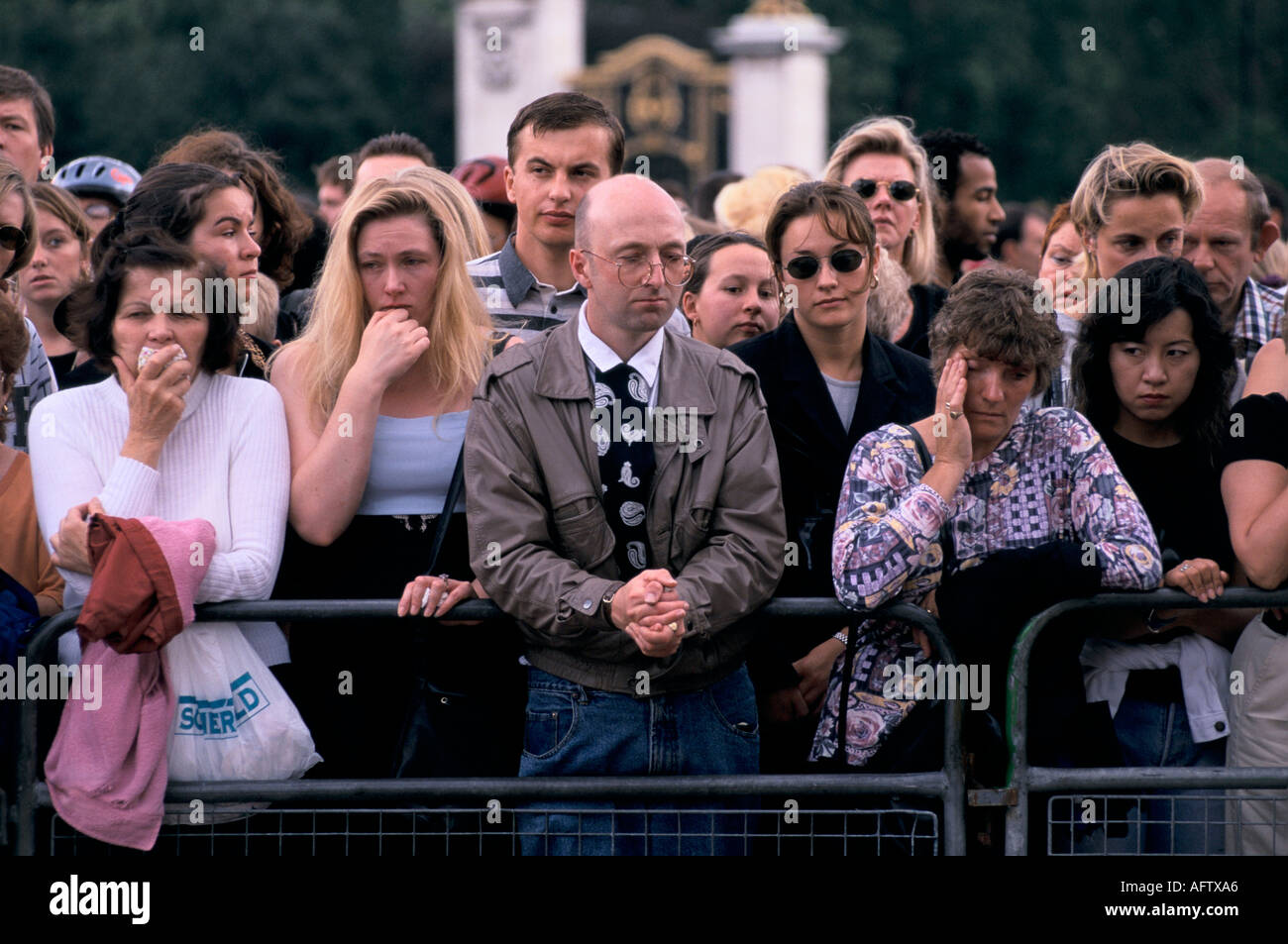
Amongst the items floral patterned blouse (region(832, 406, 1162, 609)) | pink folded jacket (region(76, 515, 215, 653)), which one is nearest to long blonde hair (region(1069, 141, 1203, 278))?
floral patterned blouse (region(832, 406, 1162, 609))

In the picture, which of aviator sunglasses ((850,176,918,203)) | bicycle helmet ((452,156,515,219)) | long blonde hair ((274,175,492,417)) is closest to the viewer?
long blonde hair ((274,175,492,417))

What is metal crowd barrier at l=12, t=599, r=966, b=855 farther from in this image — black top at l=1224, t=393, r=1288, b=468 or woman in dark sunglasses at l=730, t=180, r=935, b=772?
black top at l=1224, t=393, r=1288, b=468

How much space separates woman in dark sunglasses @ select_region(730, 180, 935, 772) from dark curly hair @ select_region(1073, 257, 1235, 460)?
0.47 metres

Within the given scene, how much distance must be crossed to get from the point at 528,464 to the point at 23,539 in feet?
4.50

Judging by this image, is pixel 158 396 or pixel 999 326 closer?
pixel 158 396

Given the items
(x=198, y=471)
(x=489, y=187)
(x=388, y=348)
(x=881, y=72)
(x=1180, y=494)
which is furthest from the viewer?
(x=881, y=72)

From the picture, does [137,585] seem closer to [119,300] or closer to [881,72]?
[119,300]

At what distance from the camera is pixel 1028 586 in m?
4.53

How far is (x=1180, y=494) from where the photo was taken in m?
4.96

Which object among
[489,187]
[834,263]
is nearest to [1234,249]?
[834,263]

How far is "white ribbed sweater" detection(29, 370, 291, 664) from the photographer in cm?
450

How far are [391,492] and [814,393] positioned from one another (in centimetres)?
120

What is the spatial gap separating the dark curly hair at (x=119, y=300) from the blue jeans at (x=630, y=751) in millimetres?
1192
